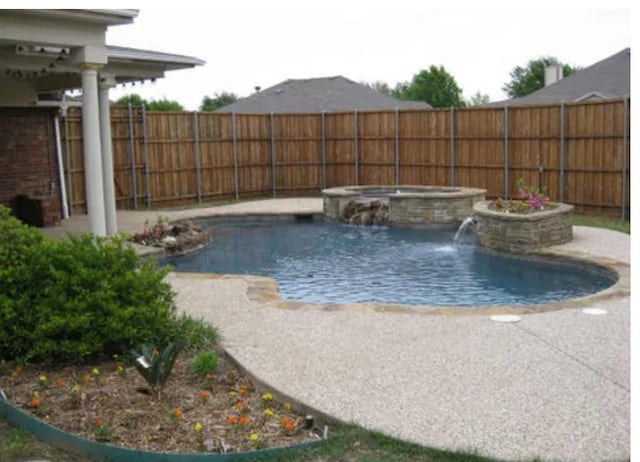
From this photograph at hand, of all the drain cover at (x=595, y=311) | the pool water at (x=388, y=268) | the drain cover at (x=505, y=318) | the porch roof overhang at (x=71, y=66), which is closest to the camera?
the drain cover at (x=505, y=318)

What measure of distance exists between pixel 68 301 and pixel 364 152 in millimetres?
14597

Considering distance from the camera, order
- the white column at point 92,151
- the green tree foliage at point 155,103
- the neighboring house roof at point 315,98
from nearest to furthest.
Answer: the white column at point 92,151 < the neighboring house roof at point 315,98 < the green tree foliage at point 155,103

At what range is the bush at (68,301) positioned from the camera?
5234 millimetres

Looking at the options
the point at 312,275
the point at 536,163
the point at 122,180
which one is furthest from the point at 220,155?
the point at 312,275

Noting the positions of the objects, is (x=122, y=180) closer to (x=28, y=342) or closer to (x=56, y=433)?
(x=28, y=342)

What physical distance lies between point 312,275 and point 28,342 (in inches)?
221

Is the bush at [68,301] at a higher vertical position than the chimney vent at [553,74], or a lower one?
lower

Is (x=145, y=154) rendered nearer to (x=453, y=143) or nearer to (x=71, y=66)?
(x=71, y=66)

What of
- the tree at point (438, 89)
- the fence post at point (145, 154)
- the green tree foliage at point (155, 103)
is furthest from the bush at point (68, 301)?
the tree at point (438, 89)

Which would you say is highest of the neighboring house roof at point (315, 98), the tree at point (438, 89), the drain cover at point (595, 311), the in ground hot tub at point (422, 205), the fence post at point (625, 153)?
the tree at point (438, 89)

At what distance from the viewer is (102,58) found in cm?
948

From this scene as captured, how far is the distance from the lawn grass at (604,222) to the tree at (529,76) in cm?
3421

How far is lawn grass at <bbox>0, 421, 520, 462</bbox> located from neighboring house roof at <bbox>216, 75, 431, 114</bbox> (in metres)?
25.3

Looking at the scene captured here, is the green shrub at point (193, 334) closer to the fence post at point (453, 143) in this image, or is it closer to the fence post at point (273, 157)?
the fence post at point (453, 143)
